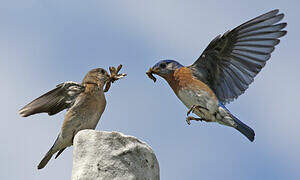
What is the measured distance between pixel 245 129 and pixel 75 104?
10.1 ft

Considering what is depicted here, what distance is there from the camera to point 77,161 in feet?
21.2

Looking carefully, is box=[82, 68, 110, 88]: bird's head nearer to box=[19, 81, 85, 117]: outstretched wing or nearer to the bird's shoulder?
box=[19, 81, 85, 117]: outstretched wing

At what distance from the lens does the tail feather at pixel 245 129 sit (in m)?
8.36

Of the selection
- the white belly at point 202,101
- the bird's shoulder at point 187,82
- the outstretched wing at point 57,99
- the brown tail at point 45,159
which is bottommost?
the brown tail at point 45,159

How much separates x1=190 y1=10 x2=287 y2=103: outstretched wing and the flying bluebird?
193cm

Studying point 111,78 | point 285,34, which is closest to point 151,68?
point 111,78

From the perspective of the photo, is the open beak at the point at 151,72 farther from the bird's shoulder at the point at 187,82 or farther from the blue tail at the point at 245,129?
the blue tail at the point at 245,129

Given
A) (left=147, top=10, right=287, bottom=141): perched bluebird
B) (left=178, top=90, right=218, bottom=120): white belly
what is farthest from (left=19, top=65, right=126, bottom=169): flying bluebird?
(left=178, top=90, right=218, bottom=120): white belly

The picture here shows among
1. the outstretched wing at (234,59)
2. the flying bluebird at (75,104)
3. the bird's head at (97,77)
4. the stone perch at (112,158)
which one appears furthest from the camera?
the outstretched wing at (234,59)

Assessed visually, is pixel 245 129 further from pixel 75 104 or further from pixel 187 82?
pixel 75 104

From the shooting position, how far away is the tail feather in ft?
27.4

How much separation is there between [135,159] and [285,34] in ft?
13.7

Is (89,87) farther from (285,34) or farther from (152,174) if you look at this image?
(285,34)

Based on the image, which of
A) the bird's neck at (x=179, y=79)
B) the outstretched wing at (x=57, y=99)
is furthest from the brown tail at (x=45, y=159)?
the bird's neck at (x=179, y=79)
